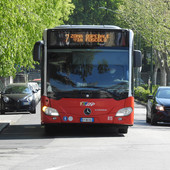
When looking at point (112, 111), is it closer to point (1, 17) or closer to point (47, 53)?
point (47, 53)

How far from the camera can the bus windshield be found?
51.8 feet

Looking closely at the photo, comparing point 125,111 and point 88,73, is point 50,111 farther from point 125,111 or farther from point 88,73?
point 125,111

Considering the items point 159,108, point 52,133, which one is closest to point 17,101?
point 159,108

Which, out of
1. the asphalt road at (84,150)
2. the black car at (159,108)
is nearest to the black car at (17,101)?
the black car at (159,108)

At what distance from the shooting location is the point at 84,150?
506 inches

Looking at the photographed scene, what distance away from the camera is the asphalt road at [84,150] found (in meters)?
10.4

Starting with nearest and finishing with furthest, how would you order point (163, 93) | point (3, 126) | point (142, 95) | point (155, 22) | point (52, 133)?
point (52, 133), point (3, 126), point (163, 93), point (142, 95), point (155, 22)

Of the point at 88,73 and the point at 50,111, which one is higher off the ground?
the point at 88,73

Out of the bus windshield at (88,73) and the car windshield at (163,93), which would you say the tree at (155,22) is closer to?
the car windshield at (163,93)

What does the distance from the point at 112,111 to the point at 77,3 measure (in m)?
66.6

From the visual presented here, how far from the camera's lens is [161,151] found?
12.8 metres

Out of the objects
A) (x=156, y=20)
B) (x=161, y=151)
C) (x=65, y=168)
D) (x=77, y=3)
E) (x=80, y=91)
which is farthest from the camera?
(x=77, y=3)

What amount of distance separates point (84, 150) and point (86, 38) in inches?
168

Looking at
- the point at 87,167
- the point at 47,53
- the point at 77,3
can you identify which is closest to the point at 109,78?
the point at 47,53
